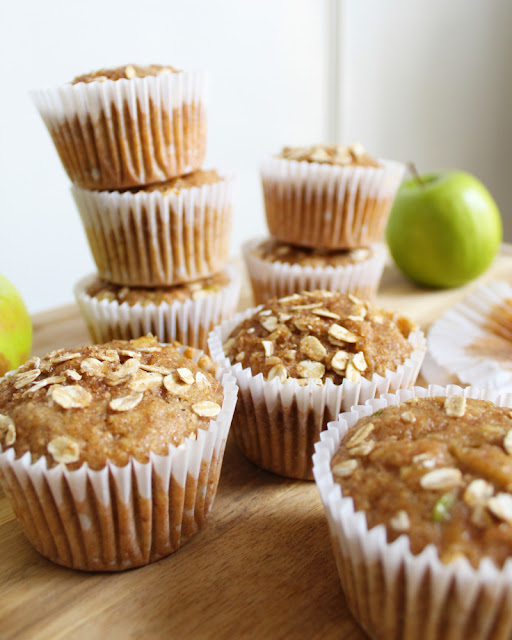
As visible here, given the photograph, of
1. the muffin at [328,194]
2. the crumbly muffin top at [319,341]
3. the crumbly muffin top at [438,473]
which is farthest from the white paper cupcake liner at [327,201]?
the crumbly muffin top at [438,473]

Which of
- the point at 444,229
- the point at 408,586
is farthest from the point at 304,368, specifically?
the point at 444,229

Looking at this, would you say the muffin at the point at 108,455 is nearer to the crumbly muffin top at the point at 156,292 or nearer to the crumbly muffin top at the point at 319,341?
the crumbly muffin top at the point at 319,341

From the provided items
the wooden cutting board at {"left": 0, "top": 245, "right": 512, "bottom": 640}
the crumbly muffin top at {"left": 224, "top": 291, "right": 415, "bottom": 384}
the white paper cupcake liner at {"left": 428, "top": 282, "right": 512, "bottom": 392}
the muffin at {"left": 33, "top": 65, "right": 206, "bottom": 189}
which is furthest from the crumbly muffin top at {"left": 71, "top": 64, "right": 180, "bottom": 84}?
the white paper cupcake liner at {"left": 428, "top": 282, "right": 512, "bottom": 392}

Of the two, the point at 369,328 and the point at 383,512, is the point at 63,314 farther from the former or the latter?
the point at 383,512

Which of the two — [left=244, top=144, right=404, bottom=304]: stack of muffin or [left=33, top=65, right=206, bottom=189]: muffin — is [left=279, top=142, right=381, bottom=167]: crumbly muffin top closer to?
[left=244, top=144, right=404, bottom=304]: stack of muffin

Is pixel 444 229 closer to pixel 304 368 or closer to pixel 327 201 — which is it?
pixel 327 201

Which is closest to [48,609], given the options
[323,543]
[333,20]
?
[323,543]
